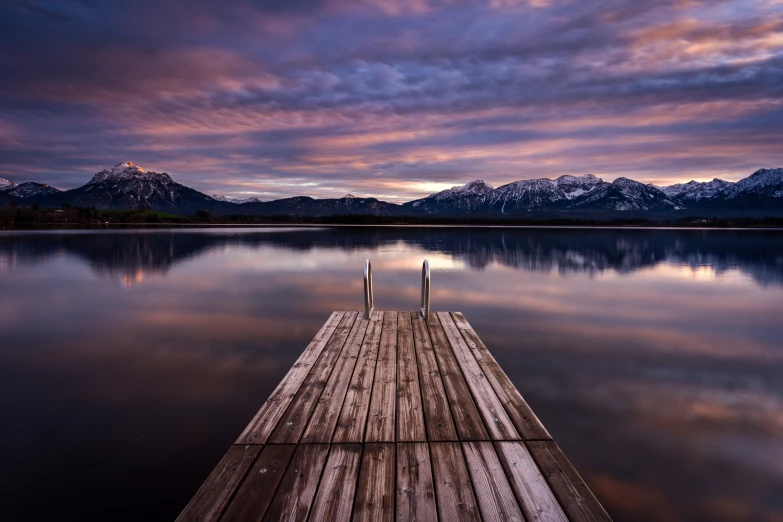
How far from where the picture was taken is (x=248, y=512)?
3.05 m

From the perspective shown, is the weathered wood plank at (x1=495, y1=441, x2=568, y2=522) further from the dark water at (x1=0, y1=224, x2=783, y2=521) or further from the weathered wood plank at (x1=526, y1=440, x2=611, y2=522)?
the dark water at (x1=0, y1=224, x2=783, y2=521)

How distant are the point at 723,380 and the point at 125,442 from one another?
31.6 feet

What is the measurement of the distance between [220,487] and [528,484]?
2449 mm

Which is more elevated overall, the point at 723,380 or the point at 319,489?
the point at 319,489

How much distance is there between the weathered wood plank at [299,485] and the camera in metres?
3.03

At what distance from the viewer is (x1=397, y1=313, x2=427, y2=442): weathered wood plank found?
4224 mm

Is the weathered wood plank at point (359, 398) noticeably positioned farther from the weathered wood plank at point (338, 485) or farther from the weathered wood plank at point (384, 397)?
the weathered wood plank at point (338, 485)

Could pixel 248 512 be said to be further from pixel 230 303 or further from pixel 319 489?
pixel 230 303


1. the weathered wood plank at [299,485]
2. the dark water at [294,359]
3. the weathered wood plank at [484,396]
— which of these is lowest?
the dark water at [294,359]

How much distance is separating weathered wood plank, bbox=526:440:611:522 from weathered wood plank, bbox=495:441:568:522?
0.05m

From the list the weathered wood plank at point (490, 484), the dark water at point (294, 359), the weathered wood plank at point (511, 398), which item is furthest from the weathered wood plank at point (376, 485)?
the dark water at point (294, 359)

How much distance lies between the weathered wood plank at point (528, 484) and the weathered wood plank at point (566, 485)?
0.05 m

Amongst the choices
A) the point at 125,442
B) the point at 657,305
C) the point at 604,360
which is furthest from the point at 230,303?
the point at 657,305

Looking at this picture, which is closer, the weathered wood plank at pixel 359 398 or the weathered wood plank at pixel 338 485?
the weathered wood plank at pixel 338 485
